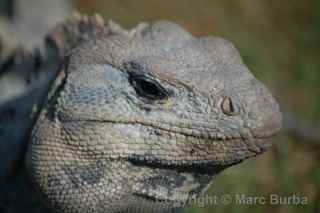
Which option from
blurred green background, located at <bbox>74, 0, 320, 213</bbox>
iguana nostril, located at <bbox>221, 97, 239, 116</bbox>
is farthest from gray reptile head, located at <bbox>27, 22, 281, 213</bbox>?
blurred green background, located at <bbox>74, 0, 320, 213</bbox>

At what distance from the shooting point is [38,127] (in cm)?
294

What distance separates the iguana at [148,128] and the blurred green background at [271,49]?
2606 mm

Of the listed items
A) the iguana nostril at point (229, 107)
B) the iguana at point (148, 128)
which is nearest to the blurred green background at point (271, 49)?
the iguana at point (148, 128)

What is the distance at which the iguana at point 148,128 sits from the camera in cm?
266

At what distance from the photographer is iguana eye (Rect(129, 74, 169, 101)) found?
8.99ft

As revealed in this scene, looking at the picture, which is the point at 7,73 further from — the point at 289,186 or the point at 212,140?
the point at 289,186

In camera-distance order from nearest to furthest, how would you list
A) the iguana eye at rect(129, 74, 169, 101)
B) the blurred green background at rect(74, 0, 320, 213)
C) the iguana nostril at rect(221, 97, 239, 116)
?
the iguana nostril at rect(221, 97, 239, 116) → the iguana eye at rect(129, 74, 169, 101) → the blurred green background at rect(74, 0, 320, 213)

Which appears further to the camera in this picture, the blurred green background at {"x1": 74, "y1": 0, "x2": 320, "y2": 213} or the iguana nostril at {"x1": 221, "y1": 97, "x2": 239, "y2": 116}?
the blurred green background at {"x1": 74, "y1": 0, "x2": 320, "y2": 213}

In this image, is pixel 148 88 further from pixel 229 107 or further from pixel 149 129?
pixel 229 107

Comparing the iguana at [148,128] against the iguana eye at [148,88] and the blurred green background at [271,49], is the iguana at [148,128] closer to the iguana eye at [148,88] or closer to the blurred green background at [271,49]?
the iguana eye at [148,88]

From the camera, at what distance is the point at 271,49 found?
766 centimetres

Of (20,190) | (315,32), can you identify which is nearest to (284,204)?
(20,190)

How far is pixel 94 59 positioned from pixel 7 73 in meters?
1.43

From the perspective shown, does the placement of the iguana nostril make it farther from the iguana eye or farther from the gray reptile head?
the iguana eye
